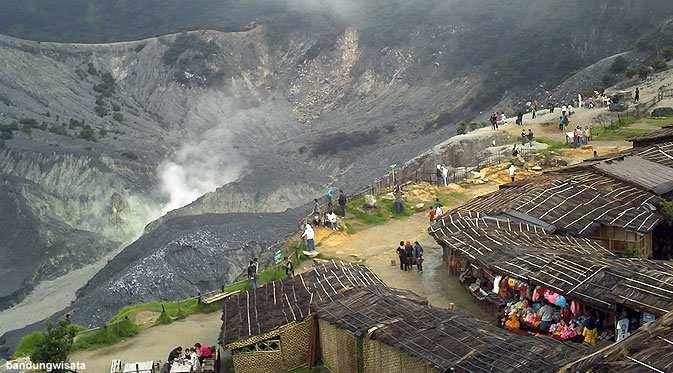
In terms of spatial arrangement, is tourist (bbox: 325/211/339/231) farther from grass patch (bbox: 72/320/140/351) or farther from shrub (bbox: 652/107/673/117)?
shrub (bbox: 652/107/673/117)

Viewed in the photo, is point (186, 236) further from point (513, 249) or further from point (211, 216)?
point (513, 249)

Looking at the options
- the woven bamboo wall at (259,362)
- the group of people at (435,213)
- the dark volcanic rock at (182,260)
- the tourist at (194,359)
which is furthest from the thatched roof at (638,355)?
the dark volcanic rock at (182,260)

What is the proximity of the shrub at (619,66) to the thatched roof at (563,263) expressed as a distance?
42282 millimetres

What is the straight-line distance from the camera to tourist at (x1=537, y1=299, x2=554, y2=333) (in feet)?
45.1

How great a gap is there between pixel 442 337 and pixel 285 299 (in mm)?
4483

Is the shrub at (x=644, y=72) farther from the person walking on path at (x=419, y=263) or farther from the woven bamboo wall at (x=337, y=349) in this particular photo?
the woven bamboo wall at (x=337, y=349)

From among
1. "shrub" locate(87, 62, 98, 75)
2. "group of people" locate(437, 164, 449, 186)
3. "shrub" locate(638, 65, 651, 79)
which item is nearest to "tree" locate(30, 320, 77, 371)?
"group of people" locate(437, 164, 449, 186)

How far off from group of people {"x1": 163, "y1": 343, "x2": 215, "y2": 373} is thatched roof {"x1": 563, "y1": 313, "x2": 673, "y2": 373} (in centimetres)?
744

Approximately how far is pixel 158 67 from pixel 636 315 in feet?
267

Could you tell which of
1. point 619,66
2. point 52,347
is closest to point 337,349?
point 52,347

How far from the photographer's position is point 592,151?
101ft

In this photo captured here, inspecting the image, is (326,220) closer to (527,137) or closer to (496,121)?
(527,137)

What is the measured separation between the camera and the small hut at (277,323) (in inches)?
→ 547

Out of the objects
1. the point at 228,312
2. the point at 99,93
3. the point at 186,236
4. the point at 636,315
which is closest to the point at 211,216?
the point at 186,236
